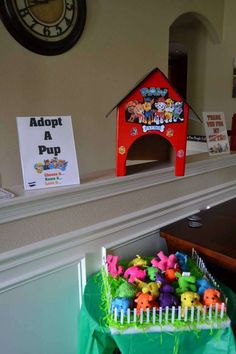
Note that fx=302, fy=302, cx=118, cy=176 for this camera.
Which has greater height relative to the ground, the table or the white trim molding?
the white trim molding

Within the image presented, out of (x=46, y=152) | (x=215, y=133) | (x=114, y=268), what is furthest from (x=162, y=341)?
(x=215, y=133)

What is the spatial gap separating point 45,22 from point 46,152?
157 centimetres

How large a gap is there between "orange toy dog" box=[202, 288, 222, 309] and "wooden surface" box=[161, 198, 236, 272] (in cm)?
16

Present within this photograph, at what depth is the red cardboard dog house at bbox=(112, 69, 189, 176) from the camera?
113 cm

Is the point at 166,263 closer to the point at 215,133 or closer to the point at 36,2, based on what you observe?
the point at 215,133

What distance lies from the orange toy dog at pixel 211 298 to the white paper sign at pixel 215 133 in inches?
36.2

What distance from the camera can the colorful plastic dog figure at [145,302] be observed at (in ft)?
2.94

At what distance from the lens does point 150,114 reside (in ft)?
3.80

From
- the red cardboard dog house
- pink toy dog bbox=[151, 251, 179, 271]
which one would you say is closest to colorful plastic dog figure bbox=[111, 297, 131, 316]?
pink toy dog bbox=[151, 251, 179, 271]

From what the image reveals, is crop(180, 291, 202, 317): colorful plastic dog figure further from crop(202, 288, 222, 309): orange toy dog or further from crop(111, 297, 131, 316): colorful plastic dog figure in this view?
crop(111, 297, 131, 316): colorful plastic dog figure

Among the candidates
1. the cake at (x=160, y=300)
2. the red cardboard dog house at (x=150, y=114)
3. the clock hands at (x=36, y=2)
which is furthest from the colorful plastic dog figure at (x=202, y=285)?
the clock hands at (x=36, y=2)

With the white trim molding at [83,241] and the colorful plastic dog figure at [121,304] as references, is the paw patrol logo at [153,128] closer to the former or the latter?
the white trim molding at [83,241]

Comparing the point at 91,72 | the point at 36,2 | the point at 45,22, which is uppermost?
the point at 36,2

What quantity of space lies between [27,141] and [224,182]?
1177mm
